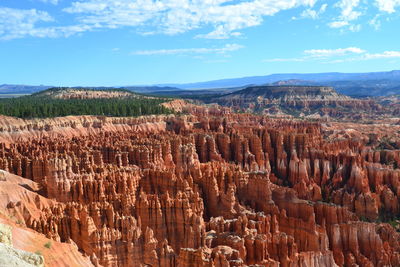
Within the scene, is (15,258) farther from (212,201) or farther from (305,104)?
(305,104)

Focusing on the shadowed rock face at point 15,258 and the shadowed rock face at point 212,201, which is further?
the shadowed rock face at point 212,201

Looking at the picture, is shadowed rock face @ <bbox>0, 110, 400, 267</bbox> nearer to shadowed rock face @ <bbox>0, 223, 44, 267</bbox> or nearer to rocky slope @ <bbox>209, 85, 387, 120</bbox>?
shadowed rock face @ <bbox>0, 223, 44, 267</bbox>

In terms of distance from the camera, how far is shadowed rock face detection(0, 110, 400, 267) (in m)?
29.7

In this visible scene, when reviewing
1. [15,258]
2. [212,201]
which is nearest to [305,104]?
[212,201]

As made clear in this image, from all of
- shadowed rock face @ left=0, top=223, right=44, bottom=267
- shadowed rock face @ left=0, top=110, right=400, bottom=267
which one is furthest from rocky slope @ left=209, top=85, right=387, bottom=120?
shadowed rock face @ left=0, top=223, right=44, bottom=267

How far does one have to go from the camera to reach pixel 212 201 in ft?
140

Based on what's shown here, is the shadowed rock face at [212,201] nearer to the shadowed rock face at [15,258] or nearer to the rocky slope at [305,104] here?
the shadowed rock face at [15,258]

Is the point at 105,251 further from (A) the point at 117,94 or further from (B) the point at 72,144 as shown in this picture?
(A) the point at 117,94

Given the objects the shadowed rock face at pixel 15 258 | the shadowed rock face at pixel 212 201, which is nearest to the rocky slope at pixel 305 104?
the shadowed rock face at pixel 212 201

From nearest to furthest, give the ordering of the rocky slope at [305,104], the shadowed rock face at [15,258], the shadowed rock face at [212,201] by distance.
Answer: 1. the shadowed rock face at [15,258]
2. the shadowed rock face at [212,201]
3. the rocky slope at [305,104]

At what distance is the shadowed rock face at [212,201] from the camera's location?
A: 1168 inches

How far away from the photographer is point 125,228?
3056 centimetres

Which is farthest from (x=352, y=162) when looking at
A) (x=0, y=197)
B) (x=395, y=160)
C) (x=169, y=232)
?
(x=0, y=197)

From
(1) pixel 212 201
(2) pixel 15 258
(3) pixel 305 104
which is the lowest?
(1) pixel 212 201
